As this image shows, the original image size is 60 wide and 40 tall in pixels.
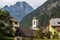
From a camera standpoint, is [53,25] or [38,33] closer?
[38,33]

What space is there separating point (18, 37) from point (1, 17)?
1547cm

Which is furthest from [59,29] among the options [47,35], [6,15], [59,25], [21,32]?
[6,15]

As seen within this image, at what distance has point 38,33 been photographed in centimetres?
7419

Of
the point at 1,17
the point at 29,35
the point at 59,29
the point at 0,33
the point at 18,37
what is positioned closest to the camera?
the point at 0,33

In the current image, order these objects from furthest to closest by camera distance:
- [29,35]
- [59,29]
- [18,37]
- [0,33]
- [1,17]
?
[59,29]
[29,35]
[18,37]
[1,17]
[0,33]

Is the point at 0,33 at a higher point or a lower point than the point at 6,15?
lower

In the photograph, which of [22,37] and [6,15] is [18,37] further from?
[6,15]

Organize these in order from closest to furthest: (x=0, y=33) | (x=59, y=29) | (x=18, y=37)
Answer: (x=0, y=33)
(x=18, y=37)
(x=59, y=29)

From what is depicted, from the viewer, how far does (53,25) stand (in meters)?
93.4

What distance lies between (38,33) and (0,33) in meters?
28.4

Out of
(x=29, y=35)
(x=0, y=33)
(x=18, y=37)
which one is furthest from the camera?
(x=29, y=35)

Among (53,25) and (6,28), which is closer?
(6,28)

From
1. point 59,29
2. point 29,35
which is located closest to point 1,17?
point 29,35

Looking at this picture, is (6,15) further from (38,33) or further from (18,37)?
(38,33)
